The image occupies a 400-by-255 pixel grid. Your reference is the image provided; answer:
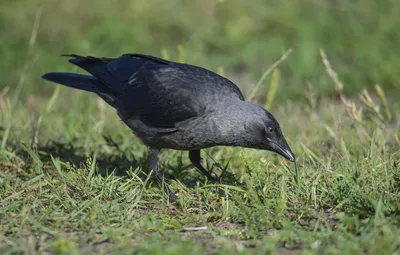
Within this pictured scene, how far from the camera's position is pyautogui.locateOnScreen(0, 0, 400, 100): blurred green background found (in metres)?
8.16

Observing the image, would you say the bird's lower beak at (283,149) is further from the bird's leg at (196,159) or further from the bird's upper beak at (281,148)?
the bird's leg at (196,159)

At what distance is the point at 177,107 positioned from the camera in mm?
4809

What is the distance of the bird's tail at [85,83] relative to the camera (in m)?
5.36

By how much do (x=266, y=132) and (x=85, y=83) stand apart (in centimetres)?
167

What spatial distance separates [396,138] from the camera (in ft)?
17.0

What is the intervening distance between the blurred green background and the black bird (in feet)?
8.54

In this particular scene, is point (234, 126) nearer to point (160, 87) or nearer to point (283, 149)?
point (283, 149)

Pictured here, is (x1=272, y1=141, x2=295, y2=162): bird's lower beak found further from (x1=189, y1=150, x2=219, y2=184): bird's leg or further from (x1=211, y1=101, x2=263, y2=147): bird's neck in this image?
(x1=189, y1=150, x2=219, y2=184): bird's leg

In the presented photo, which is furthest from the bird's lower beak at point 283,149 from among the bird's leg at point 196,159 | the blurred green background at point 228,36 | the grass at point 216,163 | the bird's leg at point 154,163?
the blurred green background at point 228,36

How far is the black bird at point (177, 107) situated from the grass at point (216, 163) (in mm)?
198

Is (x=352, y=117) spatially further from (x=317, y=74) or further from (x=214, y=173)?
(x=317, y=74)

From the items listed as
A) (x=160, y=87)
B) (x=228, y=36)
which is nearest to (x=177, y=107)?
(x=160, y=87)

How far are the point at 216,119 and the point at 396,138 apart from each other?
1522 mm

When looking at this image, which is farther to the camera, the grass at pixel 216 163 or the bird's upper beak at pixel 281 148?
the bird's upper beak at pixel 281 148
